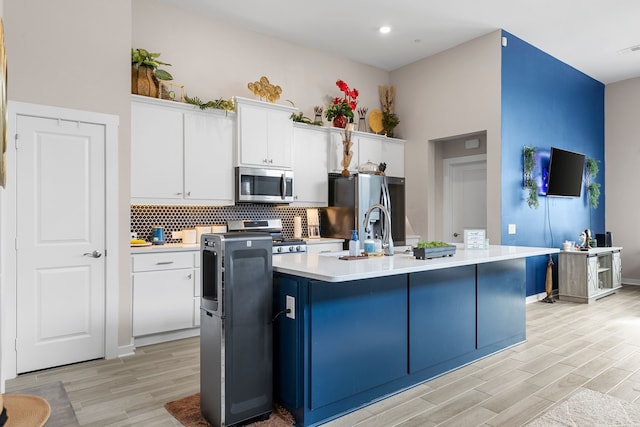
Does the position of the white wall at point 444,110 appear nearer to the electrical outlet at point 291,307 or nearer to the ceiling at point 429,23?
the ceiling at point 429,23

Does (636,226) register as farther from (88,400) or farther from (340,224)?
(88,400)

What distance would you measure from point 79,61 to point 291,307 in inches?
110

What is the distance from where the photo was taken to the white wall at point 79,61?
10.6 feet

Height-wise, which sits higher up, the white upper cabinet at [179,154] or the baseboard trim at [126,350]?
the white upper cabinet at [179,154]

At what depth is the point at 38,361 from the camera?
10.9ft

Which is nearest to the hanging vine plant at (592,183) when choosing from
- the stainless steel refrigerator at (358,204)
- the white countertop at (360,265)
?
the stainless steel refrigerator at (358,204)

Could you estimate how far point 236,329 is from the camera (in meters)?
2.37

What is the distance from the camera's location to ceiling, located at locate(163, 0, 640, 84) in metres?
4.74

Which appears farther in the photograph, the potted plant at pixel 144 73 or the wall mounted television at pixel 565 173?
the wall mounted television at pixel 565 173

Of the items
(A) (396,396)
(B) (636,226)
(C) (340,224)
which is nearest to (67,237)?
(A) (396,396)

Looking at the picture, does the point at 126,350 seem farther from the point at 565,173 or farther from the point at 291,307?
the point at 565,173

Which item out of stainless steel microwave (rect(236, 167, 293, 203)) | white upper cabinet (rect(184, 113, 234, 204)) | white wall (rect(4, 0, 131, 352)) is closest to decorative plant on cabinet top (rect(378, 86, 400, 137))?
stainless steel microwave (rect(236, 167, 293, 203))

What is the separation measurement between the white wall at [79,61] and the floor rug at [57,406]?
8.35 feet

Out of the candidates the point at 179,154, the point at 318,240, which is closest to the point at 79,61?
the point at 179,154
